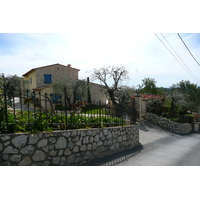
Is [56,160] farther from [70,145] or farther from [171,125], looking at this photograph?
[171,125]

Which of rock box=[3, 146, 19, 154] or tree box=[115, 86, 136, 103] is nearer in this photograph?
rock box=[3, 146, 19, 154]

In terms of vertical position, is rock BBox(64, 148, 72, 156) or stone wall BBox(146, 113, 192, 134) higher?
rock BBox(64, 148, 72, 156)

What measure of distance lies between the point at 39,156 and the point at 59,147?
0.49 metres

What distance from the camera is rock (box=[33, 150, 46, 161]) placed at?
12.2 feet

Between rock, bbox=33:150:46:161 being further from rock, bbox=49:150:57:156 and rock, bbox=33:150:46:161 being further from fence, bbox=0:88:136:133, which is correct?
fence, bbox=0:88:136:133

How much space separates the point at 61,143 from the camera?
13.4 ft

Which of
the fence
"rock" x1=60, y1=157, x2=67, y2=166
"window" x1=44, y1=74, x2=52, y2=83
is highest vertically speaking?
"window" x1=44, y1=74, x2=52, y2=83

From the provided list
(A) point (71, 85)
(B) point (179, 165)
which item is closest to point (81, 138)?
(B) point (179, 165)

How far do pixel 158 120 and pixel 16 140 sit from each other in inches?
437

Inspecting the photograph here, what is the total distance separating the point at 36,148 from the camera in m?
3.72

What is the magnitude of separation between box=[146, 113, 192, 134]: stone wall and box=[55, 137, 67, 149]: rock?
9.97 m

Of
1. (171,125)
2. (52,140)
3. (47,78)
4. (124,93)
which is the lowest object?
(171,125)

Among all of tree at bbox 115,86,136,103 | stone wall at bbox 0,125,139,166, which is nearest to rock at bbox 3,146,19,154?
stone wall at bbox 0,125,139,166

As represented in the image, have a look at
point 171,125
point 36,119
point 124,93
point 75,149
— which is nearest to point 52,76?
point 124,93
